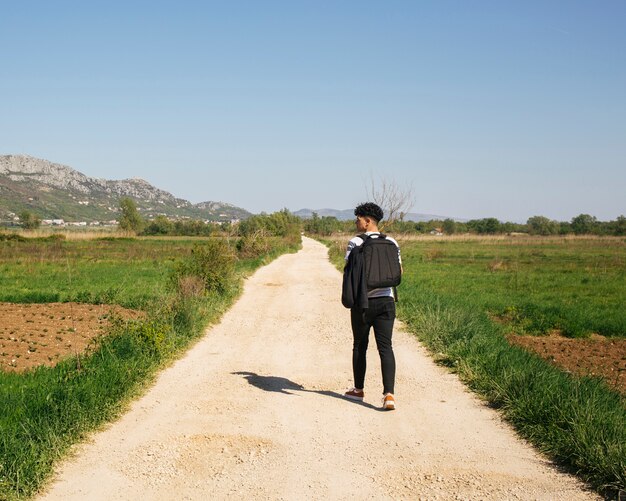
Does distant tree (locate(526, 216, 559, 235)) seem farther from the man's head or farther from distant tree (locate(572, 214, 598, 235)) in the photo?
the man's head

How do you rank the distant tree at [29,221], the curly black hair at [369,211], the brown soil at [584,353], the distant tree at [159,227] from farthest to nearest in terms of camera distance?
Answer: the distant tree at [159,227] < the distant tree at [29,221] < the brown soil at [584,353] < the curly black hair at [369,211]

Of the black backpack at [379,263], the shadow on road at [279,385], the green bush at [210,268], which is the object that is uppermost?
the black backpack at [379,263]

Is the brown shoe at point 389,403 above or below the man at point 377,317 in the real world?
A: below

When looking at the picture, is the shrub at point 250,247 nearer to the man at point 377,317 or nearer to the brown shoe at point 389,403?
the man at point 377,317

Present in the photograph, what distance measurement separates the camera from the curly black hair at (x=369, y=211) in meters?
6.77

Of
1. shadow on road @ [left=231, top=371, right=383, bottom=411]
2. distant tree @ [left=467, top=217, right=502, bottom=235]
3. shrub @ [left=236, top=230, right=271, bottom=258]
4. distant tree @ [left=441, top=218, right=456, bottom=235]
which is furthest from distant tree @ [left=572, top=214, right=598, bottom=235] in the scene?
shadow on road @ [left=231, top=371, right=383, bottom=411]

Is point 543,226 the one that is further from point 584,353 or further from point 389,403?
point 389,403

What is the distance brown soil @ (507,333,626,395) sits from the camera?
10962 millimetres

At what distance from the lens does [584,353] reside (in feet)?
42.7

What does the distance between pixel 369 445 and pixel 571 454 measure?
1669 mm

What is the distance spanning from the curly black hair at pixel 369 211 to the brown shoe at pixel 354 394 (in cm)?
197

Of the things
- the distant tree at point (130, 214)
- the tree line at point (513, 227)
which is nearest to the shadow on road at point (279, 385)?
the tree line at point (513, 227)

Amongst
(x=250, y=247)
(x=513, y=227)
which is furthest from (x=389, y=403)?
(x=513, y=227)

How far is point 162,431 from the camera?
5.79 m
